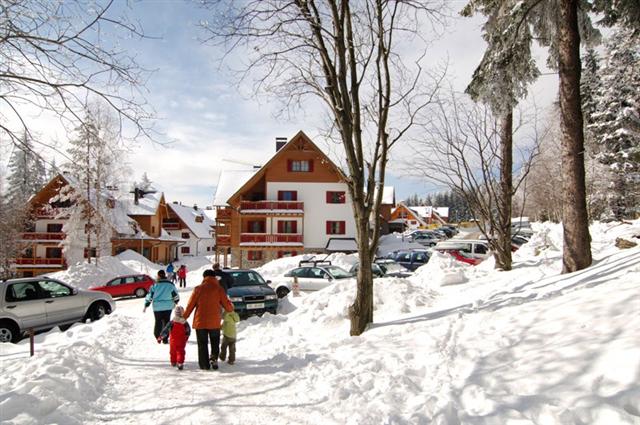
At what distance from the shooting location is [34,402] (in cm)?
475

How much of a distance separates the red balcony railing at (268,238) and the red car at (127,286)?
11.0m

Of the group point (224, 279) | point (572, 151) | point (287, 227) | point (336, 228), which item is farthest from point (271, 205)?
point (572, 151)

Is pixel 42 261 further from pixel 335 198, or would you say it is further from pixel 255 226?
pixel 335 198

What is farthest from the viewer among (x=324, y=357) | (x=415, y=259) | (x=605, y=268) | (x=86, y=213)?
(x=86, y=213)

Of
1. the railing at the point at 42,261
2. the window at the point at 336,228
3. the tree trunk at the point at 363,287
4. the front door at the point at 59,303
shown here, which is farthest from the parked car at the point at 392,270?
the railing at the point at 42,261

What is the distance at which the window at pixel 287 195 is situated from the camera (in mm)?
38781

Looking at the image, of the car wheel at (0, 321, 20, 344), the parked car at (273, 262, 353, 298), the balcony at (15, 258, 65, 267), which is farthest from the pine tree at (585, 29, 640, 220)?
the balcony at (15, 258, 65, 267)

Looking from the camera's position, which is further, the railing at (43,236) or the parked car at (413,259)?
the railing at (43,236)

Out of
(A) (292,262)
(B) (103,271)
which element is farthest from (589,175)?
(B) (103,271)

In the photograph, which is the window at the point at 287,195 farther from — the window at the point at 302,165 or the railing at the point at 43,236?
the railing at the point at 43,236

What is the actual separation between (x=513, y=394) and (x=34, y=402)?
5.12m

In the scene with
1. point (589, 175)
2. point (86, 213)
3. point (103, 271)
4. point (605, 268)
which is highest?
point (589, 175)

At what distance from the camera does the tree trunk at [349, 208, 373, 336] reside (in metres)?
8.84

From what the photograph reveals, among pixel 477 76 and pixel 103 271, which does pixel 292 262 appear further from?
pixel 477 76
